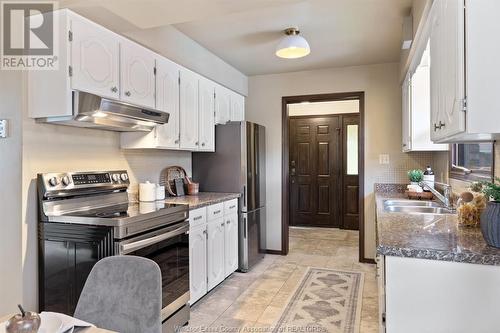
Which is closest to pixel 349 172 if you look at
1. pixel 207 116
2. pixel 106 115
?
pixel 207 116

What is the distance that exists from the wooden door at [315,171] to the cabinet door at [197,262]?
11.9ft

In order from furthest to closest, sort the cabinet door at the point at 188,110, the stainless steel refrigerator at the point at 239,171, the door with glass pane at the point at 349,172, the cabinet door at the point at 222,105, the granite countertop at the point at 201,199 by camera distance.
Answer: the door with glass pane at the point at 349,172 < the cabinet door at the point at 222,105 < the stainless steel refrigerator at the point at 239,171 < the cabinet door at the point at 188,110 < the granite countertop at the point at 201,199

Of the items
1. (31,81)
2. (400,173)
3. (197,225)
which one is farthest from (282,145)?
(31,81)

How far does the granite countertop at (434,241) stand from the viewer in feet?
4.39

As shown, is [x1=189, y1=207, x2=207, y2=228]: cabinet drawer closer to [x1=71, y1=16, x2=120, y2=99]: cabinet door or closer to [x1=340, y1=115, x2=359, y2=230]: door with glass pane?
[x1=71, y1=16, x2=120, y2=99]: cabinet door

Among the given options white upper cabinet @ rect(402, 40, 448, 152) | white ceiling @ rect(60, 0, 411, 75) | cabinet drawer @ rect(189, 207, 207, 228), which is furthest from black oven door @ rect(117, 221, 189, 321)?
white upper cabinet @ rect(402, 40, 448, 152)

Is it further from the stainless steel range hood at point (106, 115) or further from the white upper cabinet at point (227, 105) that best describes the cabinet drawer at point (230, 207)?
the stainless steel range hood at point (106, 115)

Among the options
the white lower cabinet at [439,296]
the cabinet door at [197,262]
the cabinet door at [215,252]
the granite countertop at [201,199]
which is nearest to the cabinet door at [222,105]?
the granite countertop at [201,199]

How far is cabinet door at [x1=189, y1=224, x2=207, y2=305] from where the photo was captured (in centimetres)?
283

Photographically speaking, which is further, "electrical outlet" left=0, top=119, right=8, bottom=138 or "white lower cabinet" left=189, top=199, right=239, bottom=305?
"white lower cabinet" left=189, top=199, right=239, bottom=305

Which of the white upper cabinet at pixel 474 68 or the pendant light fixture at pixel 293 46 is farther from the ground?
the pendant light fixture at pixel 293 46

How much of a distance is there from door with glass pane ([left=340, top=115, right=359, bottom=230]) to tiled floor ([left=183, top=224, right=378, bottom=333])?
3.07 feet

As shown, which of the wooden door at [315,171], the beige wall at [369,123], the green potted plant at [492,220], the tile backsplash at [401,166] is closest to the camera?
the green potted plant at [492,220]

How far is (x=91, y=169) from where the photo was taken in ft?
8.55
